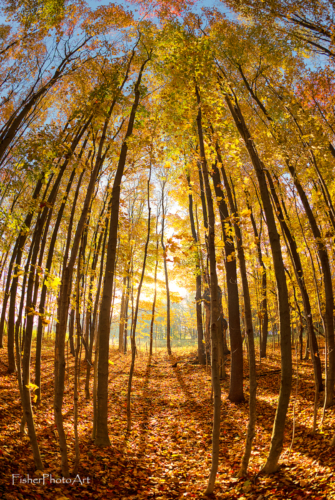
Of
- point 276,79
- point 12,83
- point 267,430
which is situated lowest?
point 267,430

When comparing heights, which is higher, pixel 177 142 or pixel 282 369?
pixel 177 142

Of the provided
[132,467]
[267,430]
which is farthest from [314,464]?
[132,467]

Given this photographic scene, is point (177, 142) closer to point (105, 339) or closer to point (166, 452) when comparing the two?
point (105, 339)

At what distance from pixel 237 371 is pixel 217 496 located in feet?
12.9

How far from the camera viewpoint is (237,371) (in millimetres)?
6781

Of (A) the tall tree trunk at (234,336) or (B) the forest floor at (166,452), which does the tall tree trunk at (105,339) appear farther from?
(A) the tall tree trunk at (234,336)

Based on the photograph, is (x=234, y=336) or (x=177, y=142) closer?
(x=177, y=142)

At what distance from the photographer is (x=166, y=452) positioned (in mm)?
4410

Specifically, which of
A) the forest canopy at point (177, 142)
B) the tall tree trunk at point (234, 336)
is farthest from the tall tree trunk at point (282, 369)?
the tall tree trunk at point (234, 336)

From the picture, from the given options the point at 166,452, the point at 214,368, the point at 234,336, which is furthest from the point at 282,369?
the point at 234,336

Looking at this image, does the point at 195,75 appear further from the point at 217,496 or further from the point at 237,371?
the point at 237,371

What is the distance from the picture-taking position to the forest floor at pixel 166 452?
291 centimetres

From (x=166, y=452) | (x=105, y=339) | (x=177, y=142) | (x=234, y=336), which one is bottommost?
(x=166, y=452)

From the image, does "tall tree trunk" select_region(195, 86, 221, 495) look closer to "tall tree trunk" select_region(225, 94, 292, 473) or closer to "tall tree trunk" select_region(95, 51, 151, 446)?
"tall tree trunk" select_region(225, 94, 292, 473)
